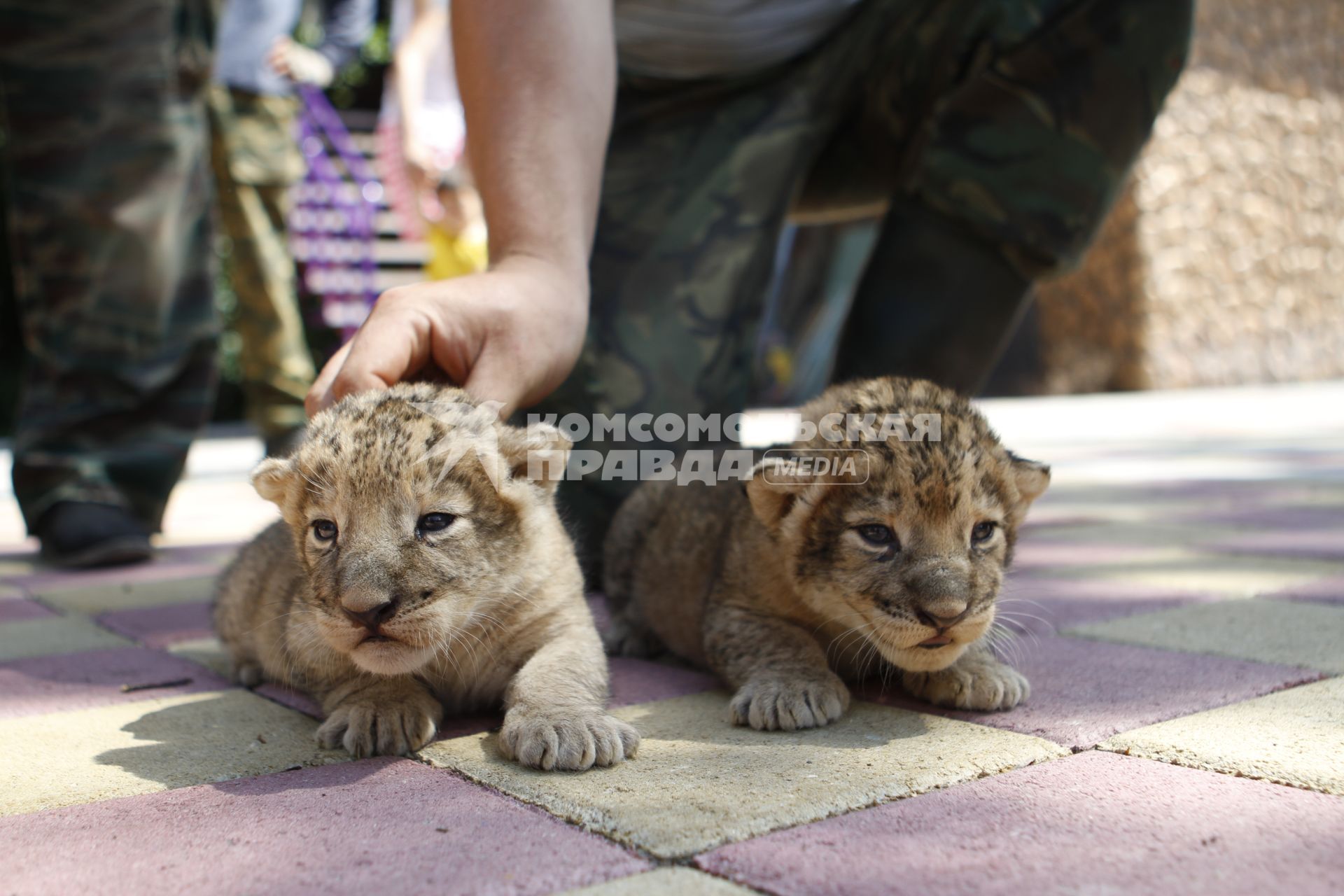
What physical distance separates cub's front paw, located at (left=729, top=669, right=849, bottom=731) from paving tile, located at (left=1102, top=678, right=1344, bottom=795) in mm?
567

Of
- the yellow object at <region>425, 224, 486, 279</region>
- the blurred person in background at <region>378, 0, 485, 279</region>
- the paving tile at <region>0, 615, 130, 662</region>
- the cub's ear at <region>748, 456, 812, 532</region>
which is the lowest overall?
Answer: the paving tile at <region>0, 615, 130, 662</region>

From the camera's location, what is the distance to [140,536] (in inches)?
185

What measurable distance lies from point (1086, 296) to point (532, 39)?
42.2 ft

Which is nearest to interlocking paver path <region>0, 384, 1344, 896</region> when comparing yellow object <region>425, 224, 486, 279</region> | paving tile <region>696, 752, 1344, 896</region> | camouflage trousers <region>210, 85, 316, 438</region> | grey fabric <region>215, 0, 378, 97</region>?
paving tile <region>696, 752, 1344, 896</region>

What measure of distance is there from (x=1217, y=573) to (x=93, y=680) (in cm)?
330

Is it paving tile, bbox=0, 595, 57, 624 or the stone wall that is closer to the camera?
paving tile, bbox=0, 595, 57, 624

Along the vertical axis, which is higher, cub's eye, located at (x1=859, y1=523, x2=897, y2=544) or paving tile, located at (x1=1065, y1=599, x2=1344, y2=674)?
cub's eye, located at (x1=859, y1=523, x2=897, y2=544)

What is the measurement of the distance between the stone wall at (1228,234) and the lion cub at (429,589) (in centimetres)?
1272

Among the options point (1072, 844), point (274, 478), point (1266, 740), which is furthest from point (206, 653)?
point (1266, 740)

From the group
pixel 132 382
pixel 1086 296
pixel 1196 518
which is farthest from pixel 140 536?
pixel 1086 296

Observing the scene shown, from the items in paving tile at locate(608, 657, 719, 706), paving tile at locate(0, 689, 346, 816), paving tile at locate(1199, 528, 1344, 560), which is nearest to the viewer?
paving tile at locate(0, 689, 346, 816)

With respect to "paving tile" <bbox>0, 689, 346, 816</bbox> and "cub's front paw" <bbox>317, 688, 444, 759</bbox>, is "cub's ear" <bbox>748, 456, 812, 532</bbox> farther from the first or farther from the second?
"paving tile" <bbox>0, 689, 346, 816</bbox>

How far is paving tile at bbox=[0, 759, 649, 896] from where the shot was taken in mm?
1546

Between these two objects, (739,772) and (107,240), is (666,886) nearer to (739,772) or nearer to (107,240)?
(739,772)
